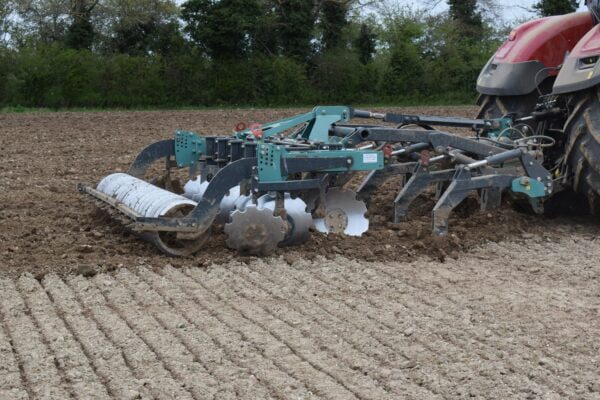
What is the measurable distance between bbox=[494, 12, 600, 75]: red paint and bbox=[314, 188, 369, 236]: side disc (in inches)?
78.1

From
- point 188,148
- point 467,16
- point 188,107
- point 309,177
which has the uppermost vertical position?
point 467,16

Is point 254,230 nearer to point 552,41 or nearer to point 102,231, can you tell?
point 102,231

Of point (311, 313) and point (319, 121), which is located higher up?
point (319, 121)

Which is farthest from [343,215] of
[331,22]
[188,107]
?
[331,22]

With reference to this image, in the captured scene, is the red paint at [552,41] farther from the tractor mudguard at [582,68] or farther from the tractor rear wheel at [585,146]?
the tractor rear wheel at [585,146]

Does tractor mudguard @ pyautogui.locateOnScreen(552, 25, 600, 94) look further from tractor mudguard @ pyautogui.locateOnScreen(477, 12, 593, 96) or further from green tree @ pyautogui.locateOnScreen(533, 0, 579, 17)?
green tree @ pyautogui.locateOnScreen(533, 0, 579, 17)

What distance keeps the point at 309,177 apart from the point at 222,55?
70.0 feet

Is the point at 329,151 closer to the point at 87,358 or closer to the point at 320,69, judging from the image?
the point at 87,358

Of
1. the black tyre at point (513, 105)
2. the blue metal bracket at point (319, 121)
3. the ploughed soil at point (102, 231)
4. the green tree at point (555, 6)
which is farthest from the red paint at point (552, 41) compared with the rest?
the green tree at point (555, 6)

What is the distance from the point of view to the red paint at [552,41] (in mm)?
7461

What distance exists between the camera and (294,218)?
5945mm

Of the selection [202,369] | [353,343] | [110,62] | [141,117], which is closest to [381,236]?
[353,343]

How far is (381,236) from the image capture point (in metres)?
6.34

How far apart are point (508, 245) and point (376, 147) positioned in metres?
1.22
